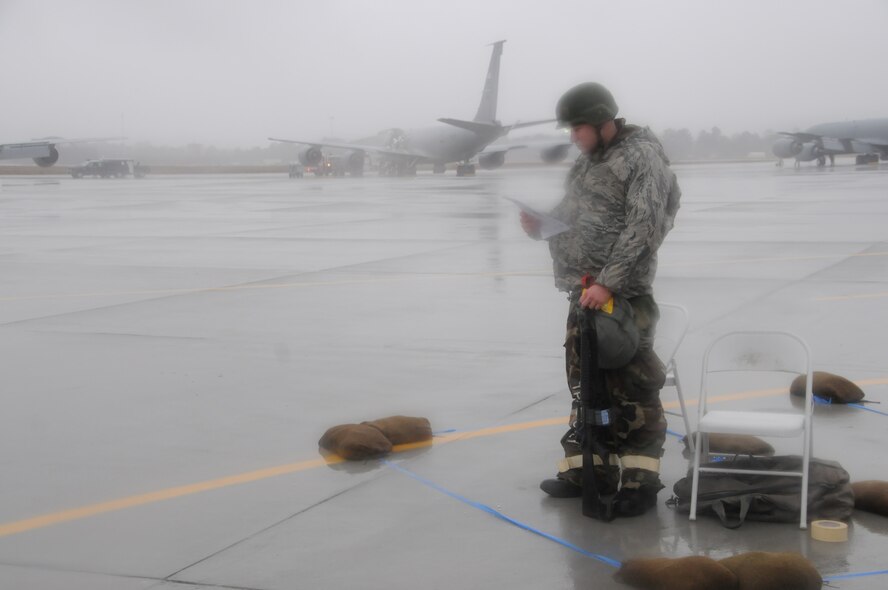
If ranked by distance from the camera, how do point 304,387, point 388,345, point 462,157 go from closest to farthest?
point 304,387
point 388,345
point 462,157

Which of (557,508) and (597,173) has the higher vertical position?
(597,173)

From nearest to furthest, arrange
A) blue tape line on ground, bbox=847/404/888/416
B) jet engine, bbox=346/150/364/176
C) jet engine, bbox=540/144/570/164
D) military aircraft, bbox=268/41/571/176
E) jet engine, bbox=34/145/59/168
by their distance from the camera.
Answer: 1. blue tape line on ground, bbox=847/404/888/416
2. jet engine, bbox=540/144/570/164
3. jet engine, bbox=34/145/59/168
4. military aircraft, bbox=268/41/571/176
5. jet engine, bbox=346/150/364/176

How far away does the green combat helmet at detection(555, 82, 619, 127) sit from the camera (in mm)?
5363

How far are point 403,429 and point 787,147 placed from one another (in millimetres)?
73514

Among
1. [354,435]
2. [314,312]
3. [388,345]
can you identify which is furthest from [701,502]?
[314,312]

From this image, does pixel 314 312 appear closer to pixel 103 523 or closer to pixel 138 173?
pixel 103 523

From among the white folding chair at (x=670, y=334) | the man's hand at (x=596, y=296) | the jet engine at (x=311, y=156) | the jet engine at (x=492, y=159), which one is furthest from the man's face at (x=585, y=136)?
the jet engine at (x=311, y=156)

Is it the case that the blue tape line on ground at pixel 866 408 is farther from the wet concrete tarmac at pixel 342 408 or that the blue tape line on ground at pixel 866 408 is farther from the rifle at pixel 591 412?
the rifle at pixel 591 412

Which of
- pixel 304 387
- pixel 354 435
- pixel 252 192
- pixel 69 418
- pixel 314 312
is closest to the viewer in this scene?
pixel 354 435

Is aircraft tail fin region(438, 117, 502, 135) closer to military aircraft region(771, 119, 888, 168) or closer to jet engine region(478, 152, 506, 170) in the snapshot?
jet engine region(478, 152, 506, 170)

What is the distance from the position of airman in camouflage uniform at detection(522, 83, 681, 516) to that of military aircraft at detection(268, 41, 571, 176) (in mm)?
57509

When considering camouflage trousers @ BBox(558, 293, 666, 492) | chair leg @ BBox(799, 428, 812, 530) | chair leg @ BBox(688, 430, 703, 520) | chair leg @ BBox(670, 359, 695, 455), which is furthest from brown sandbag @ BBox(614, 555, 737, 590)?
chair leg @ BBox(670, 359, 695, 455)

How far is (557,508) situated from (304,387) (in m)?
3.24

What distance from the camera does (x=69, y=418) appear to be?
24.5ft
